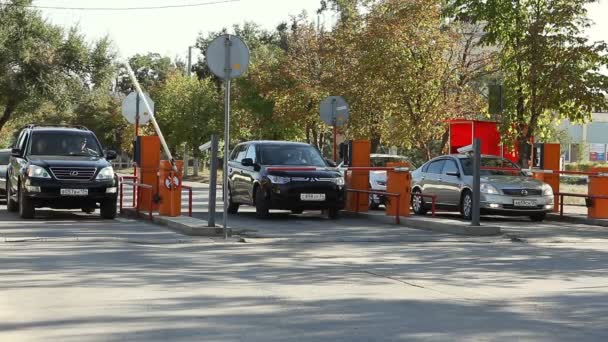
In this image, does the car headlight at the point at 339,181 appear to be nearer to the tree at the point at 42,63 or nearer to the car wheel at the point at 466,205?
the car wheel at the point at 466,205

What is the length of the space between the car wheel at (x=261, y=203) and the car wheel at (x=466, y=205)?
4231 millimetres

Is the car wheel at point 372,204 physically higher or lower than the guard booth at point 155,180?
lower

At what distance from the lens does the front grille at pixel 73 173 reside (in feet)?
62.5

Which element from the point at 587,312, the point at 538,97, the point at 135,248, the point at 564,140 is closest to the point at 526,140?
the point at 538,97

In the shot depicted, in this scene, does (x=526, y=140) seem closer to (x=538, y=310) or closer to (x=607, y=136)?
(x=538, y=310)

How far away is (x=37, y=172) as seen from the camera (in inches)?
748

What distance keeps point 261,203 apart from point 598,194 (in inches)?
276

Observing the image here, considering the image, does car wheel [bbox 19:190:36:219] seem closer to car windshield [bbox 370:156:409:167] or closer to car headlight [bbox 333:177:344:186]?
car headlight [bbox 333:177:344:186]

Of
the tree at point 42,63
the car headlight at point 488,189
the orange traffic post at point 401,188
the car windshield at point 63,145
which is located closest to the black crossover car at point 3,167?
the car windshield at point 63,145

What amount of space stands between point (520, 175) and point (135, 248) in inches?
426

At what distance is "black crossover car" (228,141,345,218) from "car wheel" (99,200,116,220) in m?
2.78

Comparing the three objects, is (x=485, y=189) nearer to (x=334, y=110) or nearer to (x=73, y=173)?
(x=334, y=110)

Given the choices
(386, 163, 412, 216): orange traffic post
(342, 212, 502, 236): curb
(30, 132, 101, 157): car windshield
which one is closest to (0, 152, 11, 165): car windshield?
(30, 132, 101, 157): car windshield

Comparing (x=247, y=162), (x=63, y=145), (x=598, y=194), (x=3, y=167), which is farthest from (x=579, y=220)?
(x=3, y=167)
